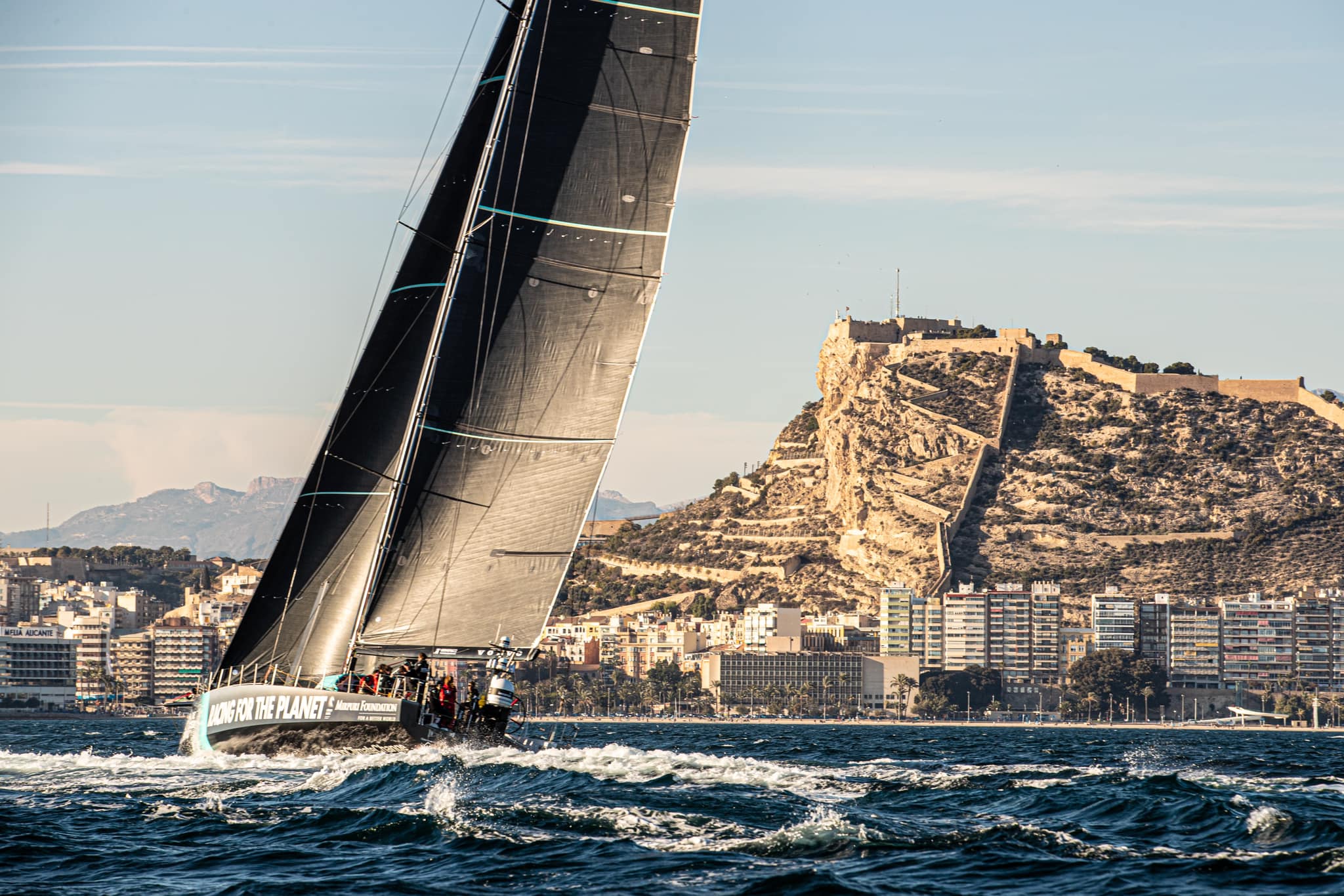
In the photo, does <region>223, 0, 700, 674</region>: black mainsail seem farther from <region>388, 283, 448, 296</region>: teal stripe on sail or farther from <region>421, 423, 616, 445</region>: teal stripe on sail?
<region>388, 283, 448, 296</region>: teal stripe on sail

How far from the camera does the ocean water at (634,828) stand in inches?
824

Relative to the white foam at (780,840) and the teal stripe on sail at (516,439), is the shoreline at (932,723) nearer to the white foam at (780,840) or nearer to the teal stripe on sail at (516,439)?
the teal stripe on sail at (516,439)

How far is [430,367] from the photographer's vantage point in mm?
33281

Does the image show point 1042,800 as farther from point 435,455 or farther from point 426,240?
point 426,240

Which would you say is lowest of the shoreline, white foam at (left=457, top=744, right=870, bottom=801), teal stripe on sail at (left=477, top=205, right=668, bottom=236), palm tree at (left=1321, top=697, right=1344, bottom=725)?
the shoreline

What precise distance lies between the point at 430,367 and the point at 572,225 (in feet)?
11.4

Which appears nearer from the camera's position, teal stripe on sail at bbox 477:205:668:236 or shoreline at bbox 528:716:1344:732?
teal stripe on sail at bbox 477:205:668:236

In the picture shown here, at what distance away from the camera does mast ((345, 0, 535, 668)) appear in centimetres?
3328

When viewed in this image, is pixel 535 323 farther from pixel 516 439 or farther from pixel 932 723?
pixel 932 723

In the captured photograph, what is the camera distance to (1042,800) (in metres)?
29.2

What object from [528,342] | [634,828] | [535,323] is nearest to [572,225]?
[535,323]

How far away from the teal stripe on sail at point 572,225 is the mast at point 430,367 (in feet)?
1.29

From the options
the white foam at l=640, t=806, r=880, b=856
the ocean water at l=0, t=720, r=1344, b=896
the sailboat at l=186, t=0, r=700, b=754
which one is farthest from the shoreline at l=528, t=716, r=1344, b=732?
the white foam at l=640, t=806, r=880, b=856

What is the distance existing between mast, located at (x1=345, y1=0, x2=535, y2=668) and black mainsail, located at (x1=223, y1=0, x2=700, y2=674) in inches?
1.3
